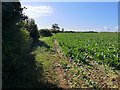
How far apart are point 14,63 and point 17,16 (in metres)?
2.52

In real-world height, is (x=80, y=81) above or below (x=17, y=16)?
below

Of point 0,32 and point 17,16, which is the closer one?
point 0,32

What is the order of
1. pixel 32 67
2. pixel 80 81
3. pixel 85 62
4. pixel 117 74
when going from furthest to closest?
pixel 85 62, pixel 117 74, pixel 32 67, pixel 80 81

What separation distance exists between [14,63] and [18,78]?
0.62m

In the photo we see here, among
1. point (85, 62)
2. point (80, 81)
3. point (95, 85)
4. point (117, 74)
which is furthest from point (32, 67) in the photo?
point (85, 62)

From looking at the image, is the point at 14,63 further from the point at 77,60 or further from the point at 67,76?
the point at 77,60

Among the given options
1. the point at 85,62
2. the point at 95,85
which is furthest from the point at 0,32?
the point at 85,62

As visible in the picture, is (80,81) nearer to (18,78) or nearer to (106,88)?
(106,88)

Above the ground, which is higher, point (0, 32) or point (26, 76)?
point (0, 32)

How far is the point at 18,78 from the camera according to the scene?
11781 millimetres

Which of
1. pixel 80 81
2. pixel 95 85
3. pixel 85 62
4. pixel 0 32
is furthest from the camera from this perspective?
pixel 85 62

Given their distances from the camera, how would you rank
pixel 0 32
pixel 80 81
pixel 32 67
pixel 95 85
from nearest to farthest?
1. pixel 0 32
2. pixel 95 85
3. pixel 80 81
4. pixel 32 67

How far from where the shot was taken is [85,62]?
1930 centimetres

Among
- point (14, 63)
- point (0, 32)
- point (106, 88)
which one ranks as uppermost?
point (0, 32)
